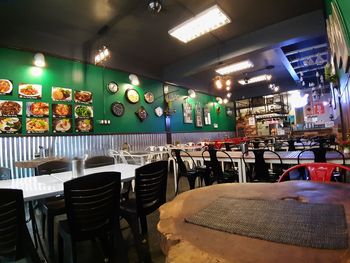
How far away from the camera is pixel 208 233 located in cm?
81

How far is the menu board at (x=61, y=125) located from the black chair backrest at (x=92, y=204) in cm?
435

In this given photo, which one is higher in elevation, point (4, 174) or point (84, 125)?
point (84, 125)

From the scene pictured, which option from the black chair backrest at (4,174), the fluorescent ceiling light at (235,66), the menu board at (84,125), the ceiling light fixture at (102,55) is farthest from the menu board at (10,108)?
the fluorescent ceiling light at (235,66)

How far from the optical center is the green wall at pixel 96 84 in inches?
200

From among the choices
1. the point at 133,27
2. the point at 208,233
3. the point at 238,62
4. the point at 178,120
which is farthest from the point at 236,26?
the point at 208,233

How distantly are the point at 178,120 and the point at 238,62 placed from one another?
3.41 m

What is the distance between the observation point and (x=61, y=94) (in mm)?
5742

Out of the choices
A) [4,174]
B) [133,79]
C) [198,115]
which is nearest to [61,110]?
[133,79]

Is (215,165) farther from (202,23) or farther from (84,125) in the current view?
(84,125)

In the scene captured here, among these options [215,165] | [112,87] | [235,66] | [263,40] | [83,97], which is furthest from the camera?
[235,66]

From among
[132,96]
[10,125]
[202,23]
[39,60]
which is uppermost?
[202,23]

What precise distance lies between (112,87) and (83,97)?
1.02 meters

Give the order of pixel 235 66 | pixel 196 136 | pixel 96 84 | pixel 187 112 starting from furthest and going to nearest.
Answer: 1. pixel 196 136
2. pixel 187 112
3. pixel 235 66
4. pixel 96 84

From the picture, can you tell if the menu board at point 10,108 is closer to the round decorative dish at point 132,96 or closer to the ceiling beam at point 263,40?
the round decorative dish at point 132,96
